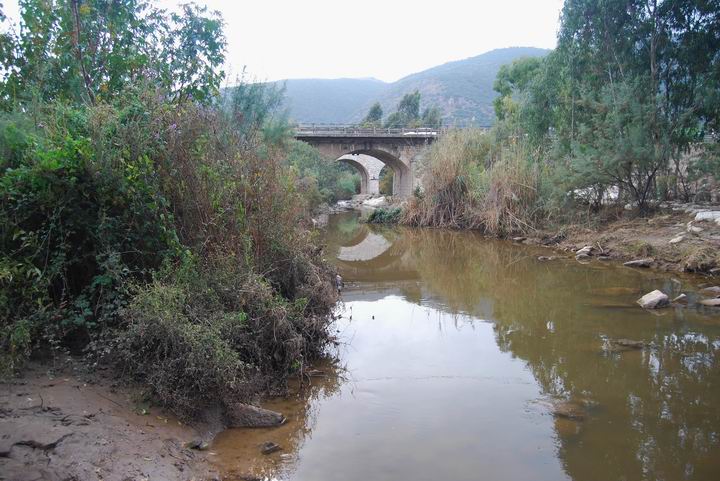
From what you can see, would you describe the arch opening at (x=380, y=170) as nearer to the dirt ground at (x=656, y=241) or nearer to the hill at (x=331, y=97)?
the dirt ground at (x=656, y=241)

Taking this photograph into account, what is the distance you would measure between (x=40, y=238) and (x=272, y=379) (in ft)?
7.82

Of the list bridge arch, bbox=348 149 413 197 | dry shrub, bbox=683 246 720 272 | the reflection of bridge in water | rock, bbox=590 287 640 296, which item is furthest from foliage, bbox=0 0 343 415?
bridge arch, bbox=348 149 413 197

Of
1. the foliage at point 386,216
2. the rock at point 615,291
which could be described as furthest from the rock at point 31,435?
the foliage at point 386,216

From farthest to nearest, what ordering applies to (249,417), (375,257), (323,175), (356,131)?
(323,175), (356,131), (375,257), (249,417)

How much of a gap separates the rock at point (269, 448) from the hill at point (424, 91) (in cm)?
9701

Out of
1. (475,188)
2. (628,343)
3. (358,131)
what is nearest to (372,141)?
(358,131)

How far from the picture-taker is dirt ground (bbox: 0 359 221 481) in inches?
125

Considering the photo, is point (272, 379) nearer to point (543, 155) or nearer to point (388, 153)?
point (543, 155)

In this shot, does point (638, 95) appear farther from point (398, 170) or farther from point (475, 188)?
Answer: point (398, 170)

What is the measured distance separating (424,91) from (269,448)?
396ft

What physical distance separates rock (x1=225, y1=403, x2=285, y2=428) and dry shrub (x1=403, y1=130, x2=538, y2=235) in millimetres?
14472

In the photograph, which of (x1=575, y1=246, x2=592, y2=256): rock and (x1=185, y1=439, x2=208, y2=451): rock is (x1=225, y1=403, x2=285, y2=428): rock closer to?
(x1=185, y1=439, x2=208, y2=451): rock

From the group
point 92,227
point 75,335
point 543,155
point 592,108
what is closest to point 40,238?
point 92,227

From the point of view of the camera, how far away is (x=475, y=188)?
1961 cm
